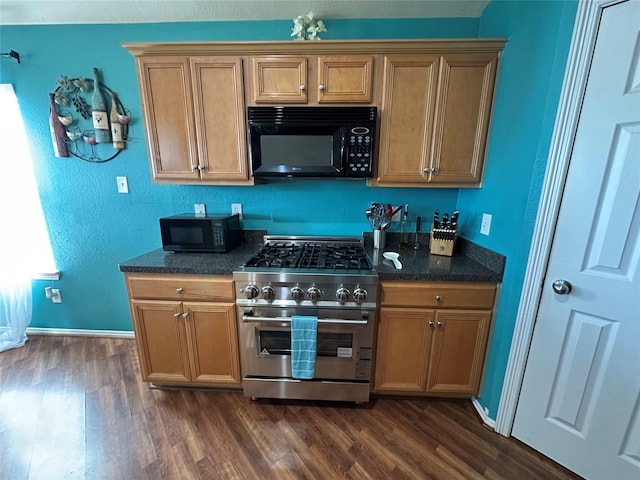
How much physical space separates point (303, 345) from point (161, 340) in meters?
0.97

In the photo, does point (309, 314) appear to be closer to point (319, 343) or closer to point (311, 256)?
point (319, 343)

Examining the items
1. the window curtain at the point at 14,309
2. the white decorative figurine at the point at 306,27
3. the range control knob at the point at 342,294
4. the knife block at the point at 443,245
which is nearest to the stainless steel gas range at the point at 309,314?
the range control knob at the point at 342,294

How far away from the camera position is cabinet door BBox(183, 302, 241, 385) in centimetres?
163

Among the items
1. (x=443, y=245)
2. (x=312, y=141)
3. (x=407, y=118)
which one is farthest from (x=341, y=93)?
(x=443, y=245)

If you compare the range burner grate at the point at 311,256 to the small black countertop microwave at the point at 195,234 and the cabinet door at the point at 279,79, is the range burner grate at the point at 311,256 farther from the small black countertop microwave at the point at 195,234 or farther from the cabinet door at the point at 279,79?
the cabinet door at the point at 279,79

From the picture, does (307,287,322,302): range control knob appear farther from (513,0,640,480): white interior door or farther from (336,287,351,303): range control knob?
(513,0,640,480): white interior door

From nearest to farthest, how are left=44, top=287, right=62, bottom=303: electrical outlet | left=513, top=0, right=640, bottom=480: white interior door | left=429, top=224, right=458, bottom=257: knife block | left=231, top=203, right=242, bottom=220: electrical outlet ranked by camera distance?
left=513, top=0, right=640, bottom=480: white interior door → left=429, top=224, right=458, bottom=257: knife block → left=231, top=203, right=242, bottom=220: electrical outlet → left=44, top=287, right=62, bottom=303: electrical outlet

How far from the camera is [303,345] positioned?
5.10 ft

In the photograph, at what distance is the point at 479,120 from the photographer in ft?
5.40

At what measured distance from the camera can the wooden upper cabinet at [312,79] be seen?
5.32ft

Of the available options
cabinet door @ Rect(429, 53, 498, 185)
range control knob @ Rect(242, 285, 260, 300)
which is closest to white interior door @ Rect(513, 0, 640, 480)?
cabinet door @ Rect(429, 53, 498, 185)

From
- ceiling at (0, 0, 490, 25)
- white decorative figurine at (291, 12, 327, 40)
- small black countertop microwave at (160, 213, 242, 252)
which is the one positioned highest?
ceiling at (0, 0, 490, 25)

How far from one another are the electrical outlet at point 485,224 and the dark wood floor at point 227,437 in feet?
3.89

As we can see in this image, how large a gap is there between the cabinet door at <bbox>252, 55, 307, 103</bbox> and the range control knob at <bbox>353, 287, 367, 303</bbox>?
4.13 feet
